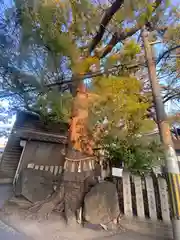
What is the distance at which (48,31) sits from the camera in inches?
143

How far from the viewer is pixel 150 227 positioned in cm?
287

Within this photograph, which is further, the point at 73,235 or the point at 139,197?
the point at 139,197

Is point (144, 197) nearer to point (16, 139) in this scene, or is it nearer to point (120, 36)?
point (120, 36)

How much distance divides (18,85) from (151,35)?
363 centimetres

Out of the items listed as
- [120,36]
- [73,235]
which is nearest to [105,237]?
[73,235]

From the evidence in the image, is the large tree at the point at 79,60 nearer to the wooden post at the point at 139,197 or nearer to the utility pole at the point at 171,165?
the utility pole at the point at 171,165

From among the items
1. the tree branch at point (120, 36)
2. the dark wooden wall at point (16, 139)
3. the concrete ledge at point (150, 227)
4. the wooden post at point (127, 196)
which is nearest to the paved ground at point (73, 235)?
the concrete ledge at point (150, 227)

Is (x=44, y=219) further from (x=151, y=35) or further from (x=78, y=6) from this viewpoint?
(x=151, y=35)

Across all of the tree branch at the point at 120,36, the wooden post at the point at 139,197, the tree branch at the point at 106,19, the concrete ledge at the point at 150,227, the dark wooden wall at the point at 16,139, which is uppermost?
the tree branch at the point at 120,36

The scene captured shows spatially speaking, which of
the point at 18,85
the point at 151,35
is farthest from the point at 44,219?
the point at 151,35

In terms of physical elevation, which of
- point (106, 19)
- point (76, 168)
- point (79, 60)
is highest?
point (106, 19)

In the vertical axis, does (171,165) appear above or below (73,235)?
above

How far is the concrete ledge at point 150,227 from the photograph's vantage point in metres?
2.75

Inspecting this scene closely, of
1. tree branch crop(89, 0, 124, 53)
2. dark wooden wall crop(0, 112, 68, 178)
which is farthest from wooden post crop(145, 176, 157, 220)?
dark wooden wall crop(0, 112, 68, 178)
